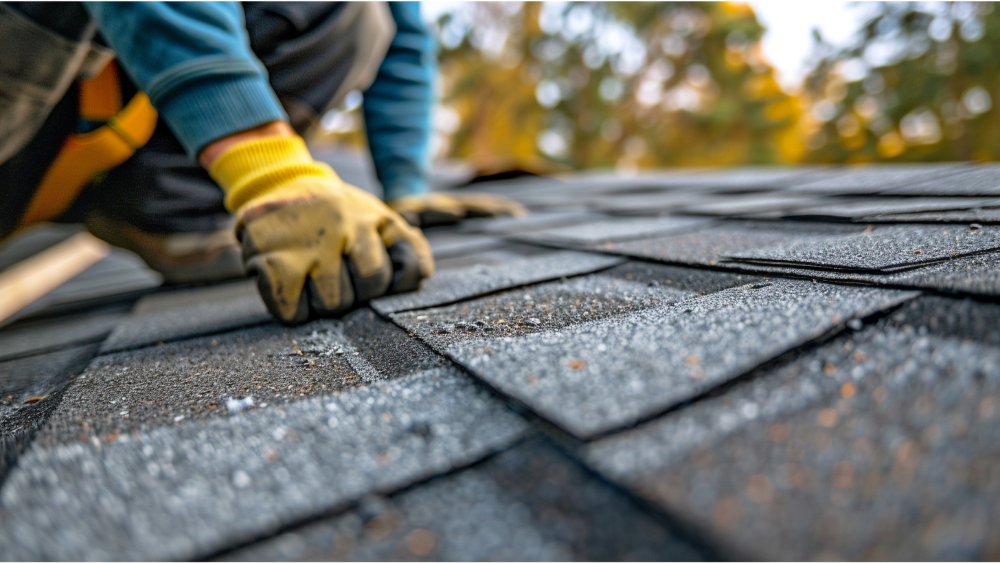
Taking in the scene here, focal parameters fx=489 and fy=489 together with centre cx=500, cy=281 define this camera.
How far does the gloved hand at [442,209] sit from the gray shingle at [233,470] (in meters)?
1.37

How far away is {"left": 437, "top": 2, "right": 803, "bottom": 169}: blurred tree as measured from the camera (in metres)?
10.9

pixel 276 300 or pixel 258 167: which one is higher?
pixel 258 167

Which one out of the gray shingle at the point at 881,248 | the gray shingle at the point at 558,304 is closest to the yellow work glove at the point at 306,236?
the gray shingle at the point at 558,304

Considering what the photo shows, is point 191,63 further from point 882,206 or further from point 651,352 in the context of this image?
point 882,206

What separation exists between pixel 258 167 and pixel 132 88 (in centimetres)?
70

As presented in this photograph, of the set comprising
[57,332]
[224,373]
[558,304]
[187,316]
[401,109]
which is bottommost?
[57,332]

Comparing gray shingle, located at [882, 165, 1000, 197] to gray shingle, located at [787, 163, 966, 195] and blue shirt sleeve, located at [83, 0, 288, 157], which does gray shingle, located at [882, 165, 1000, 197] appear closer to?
gray shingle, located at [787, 163, 966, 195]

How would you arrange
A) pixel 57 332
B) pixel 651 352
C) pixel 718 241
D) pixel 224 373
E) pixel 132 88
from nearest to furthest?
pixel 651 352
pixel 224 373
pixel 718 241
pixel 57 332
pixel 132 88

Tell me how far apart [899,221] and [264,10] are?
5.22ft

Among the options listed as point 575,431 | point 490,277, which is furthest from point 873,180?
point 575,431

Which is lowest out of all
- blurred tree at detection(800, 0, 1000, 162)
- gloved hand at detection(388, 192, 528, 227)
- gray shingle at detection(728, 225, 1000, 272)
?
gloved hand at detection(388, 192, 528, 227)

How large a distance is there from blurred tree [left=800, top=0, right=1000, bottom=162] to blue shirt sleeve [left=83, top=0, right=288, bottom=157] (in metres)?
9.06

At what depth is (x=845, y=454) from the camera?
0.31 m

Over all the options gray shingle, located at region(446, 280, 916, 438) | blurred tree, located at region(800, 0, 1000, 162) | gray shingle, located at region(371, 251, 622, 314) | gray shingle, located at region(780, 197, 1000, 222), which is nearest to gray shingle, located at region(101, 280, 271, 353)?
gray shingle, located at region(371, 251, 622, 314)
